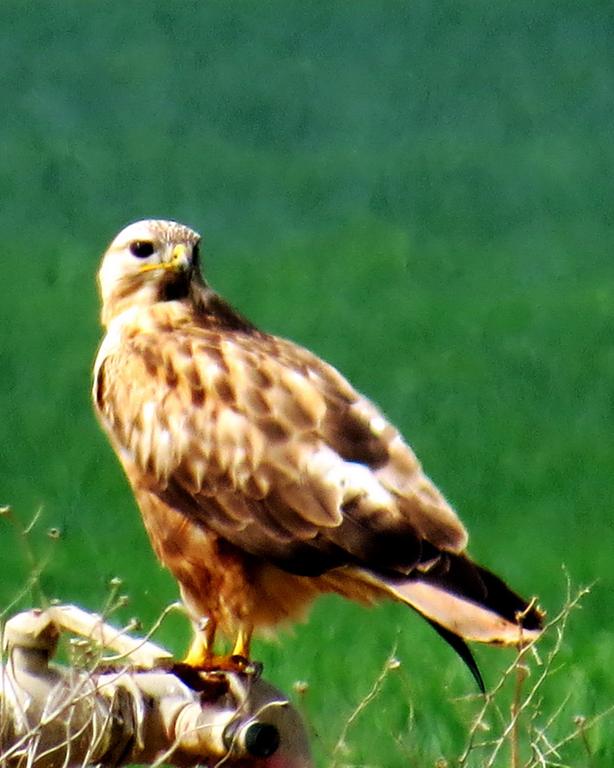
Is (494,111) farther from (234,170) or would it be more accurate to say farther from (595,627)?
(595,627)

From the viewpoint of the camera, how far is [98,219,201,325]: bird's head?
4.27 meters

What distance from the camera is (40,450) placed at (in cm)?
797

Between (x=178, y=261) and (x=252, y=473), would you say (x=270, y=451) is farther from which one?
(x=178, y=261)

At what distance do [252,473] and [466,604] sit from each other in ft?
2.03

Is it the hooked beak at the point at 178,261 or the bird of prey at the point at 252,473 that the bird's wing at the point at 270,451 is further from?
the hooked beak at the point at 178,261

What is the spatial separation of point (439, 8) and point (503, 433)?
3079mm

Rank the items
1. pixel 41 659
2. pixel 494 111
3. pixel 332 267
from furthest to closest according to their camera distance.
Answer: pixel 494 111 < pixel 332 267 < pixel 41 659

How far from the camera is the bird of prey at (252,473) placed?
3666mm

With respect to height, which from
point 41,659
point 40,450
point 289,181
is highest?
point 41,659

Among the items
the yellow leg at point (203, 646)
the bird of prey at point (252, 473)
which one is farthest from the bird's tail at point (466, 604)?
the yellow leg at point (203, 646)

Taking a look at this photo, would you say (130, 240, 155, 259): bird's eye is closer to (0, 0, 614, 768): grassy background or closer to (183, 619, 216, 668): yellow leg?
(183, 619, 216, 668): yellow leg

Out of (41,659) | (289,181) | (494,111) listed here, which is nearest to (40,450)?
(289,181)

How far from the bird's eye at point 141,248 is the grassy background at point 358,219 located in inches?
102

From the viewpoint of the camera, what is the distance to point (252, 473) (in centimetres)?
397
